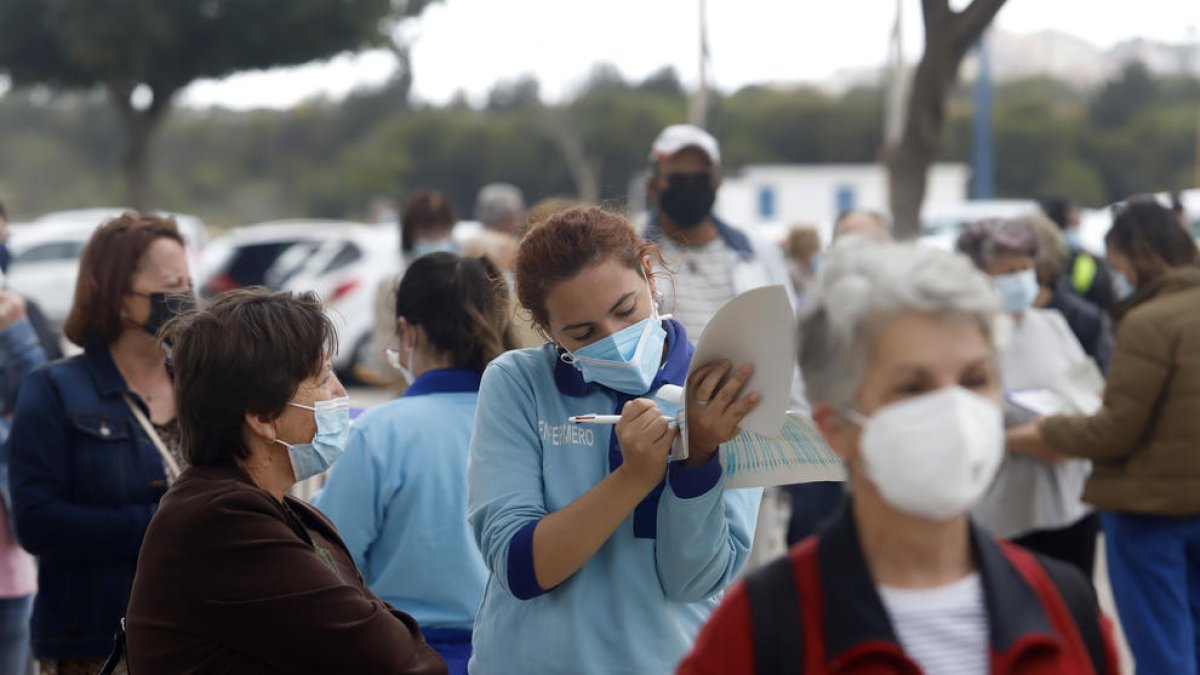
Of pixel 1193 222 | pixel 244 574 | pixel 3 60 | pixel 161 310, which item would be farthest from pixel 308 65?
pixel 244 574

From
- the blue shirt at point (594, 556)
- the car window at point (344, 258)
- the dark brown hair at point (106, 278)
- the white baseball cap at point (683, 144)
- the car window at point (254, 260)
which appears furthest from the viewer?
the car window at point (254, 260)

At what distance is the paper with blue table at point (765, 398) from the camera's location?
2.13m

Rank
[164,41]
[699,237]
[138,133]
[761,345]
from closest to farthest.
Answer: [761,345] < [699,237] < [164,41] < [138,133]

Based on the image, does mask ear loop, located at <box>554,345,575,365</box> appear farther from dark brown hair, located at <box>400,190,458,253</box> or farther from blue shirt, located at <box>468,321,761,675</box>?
dark brown hair, located at <box>400,190,458,253</box>

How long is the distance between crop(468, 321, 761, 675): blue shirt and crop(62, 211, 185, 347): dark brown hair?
1.73m

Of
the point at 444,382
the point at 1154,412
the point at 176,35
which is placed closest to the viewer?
the point at 444,382

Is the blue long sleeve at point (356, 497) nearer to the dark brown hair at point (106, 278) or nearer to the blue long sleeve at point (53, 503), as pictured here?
the blue long sleeve at point (53, 503)

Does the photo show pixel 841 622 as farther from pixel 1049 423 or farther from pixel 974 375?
pixel 1049 423

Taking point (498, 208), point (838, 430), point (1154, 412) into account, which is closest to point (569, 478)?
point (838, 430)

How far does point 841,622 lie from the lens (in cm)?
176

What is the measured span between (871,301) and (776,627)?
0.42m

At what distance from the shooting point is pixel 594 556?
2553 millimetres

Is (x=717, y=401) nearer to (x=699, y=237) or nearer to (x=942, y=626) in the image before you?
(x=942, y=626)

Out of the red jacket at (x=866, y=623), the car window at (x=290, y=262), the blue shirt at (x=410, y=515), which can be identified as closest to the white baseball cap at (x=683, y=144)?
the blue shirt at (x=410, y=515)
